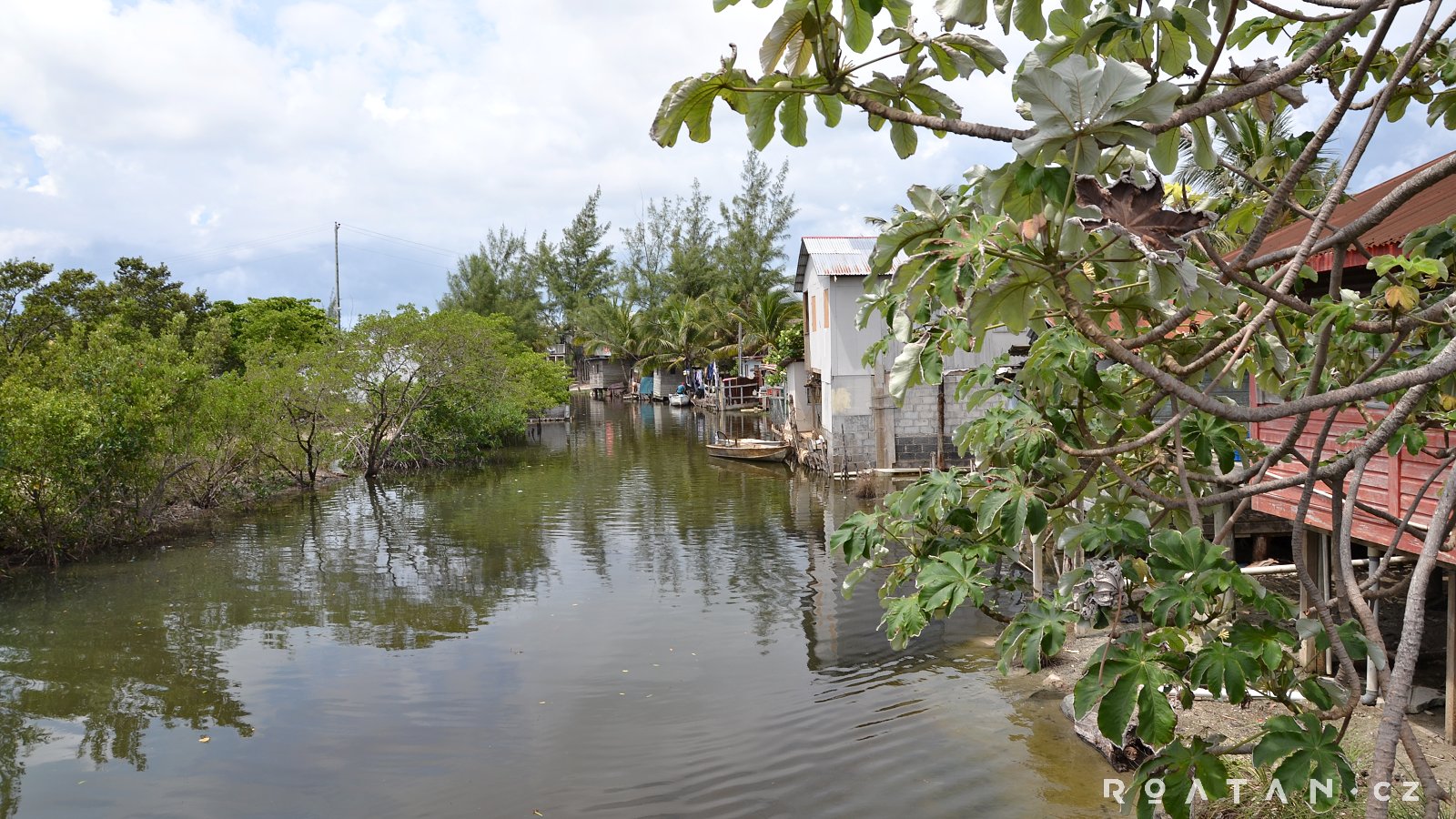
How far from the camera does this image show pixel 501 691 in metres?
10.2

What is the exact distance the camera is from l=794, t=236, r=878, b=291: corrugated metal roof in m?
24.8

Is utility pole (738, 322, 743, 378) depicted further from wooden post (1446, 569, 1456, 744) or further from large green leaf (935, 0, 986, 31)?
large green leaf (935, 0, 986, 31)

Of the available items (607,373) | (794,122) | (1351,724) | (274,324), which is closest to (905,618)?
(794,122)

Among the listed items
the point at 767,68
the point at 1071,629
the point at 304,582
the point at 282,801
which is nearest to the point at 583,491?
the point at 304,582

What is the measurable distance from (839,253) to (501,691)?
60.1 feet

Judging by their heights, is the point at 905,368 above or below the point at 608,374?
below

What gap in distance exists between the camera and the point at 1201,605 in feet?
8.77

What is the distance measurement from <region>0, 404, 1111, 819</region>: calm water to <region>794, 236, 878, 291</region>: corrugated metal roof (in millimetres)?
8929

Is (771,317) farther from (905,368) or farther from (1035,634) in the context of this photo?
(1035,634)

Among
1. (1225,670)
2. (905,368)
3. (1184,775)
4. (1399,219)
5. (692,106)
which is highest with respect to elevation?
(1399,219)

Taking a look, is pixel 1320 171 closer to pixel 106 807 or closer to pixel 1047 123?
pixel 1047 123

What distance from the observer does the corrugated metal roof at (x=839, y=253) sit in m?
24.8

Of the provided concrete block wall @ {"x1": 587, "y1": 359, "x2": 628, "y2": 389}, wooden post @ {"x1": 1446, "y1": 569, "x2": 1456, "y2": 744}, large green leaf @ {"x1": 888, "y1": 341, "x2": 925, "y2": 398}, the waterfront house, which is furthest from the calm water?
concrete block wall @ {"x1": 587, "y1": 359, "x2": 628, "y2": 389}

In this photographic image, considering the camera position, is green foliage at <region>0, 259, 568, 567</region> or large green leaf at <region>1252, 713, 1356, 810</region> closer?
large green leaf at <region>1252, 713, 1356, 810</region>
